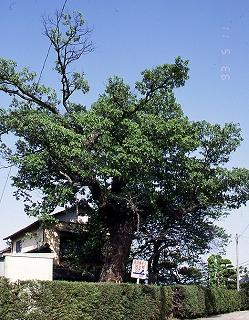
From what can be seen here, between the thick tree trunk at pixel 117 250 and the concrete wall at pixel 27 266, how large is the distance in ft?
30.5

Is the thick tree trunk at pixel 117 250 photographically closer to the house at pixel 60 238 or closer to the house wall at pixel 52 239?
the house at pixel 60 238

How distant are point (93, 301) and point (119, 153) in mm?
9389

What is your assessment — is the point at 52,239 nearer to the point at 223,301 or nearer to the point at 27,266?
the point at 223,301

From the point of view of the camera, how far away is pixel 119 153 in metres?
25.5

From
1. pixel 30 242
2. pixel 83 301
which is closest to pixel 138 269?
pixel 83 301

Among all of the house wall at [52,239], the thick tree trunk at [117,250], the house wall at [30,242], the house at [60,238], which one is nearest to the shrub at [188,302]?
the thick tree trunk at [117,250]

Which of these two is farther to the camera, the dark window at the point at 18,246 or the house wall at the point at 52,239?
the dark window at the point at 18,246

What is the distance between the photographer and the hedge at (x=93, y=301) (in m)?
14.8

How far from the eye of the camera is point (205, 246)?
35250mm

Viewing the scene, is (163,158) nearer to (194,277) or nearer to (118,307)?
(118,307)

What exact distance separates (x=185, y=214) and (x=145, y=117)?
7.17m

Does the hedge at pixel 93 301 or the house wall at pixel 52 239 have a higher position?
the house wall at pixel 52 239

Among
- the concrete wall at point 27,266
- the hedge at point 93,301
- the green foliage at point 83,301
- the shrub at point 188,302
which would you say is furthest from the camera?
the shrub at point 188,302

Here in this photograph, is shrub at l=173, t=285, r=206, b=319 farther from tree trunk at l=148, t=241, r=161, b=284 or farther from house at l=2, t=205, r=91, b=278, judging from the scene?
house at l=2, t=205, r=91, b=278
